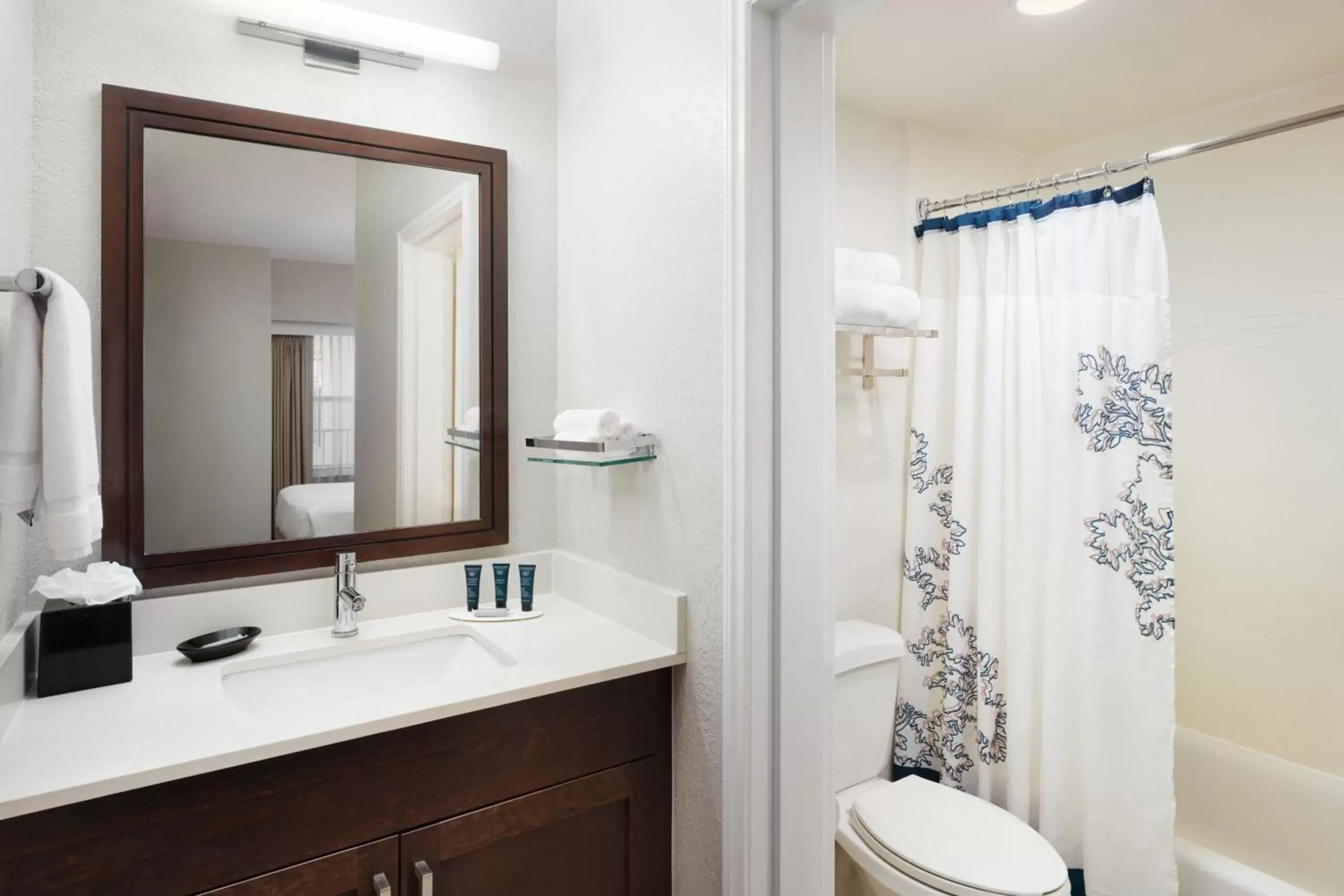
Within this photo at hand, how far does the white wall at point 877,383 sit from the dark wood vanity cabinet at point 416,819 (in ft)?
3.60

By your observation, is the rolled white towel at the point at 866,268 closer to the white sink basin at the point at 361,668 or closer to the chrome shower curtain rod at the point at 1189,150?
the chrome shower curtain rod at the point at 1189,150

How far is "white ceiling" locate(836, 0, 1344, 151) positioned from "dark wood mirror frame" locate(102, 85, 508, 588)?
1.01 metres

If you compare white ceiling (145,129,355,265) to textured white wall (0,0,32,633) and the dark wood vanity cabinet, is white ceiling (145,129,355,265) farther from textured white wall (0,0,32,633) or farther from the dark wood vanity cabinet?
the dark wood vanity cabinet

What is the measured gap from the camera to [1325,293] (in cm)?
211

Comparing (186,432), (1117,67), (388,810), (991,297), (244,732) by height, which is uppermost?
(1117,67)

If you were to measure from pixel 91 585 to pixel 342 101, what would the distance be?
1036 millimetres

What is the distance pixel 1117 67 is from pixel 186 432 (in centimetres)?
247

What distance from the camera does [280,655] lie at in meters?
1.34

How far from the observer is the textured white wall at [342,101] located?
127 centimetres

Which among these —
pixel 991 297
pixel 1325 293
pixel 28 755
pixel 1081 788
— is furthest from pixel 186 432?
pixel 1325 293

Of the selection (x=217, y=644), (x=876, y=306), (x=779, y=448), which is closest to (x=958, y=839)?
(x=779, y=448)

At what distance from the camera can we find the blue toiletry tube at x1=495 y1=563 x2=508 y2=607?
1.59 m

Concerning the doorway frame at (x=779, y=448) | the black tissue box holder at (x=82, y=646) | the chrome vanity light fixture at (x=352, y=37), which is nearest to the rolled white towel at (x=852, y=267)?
the doorway frame at (x=779, y=448)

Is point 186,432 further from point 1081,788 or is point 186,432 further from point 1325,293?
point 1325,293
